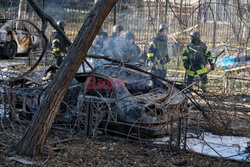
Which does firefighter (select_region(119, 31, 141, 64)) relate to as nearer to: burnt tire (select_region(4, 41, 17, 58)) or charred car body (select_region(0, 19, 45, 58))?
charred car body (select_region(0, 19, 45, 58))

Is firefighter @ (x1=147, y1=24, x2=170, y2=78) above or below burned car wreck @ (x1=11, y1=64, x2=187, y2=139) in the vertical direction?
above

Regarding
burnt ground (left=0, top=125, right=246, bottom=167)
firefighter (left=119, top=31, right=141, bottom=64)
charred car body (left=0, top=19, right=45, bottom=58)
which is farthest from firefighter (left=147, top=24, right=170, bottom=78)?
burnt ground (left=0, top=125, right=246, bottom=167)

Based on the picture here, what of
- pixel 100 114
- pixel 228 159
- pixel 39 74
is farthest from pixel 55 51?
pixel 228 159

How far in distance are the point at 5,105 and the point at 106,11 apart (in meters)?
3.33

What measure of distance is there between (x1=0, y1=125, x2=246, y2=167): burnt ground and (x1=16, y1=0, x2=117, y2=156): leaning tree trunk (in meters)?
0.28

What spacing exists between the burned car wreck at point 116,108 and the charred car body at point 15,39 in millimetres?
7497

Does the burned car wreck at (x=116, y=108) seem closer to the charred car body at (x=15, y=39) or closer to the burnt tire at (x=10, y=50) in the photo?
the charred car body at (x=15, y=39)

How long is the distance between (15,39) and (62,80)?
10699 mm

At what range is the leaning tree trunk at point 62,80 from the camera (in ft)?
15.9

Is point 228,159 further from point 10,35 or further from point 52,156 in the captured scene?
point 10,35

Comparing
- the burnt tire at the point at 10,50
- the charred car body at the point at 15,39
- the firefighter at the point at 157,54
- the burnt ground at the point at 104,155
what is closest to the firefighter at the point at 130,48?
the firefighter at the point at 157,54

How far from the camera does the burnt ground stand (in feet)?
16.4

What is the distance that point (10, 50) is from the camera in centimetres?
1457

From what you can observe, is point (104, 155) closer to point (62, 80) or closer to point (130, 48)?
point (62, 80)
